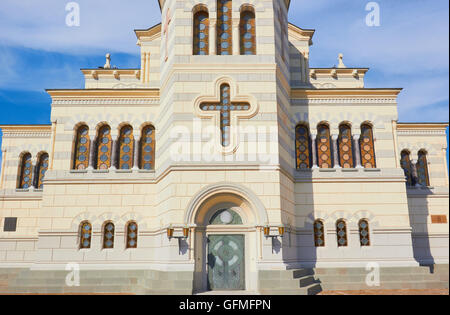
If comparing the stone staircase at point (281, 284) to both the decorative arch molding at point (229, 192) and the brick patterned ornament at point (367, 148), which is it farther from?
the brick patterned ornament at point (367, 148)

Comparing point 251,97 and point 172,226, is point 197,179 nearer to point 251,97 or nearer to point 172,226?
point 172,226

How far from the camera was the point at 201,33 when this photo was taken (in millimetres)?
17656

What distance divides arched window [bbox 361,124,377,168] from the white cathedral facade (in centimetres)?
6

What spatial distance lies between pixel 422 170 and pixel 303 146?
888cm

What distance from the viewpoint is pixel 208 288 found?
15.1m

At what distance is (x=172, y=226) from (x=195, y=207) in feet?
3.77

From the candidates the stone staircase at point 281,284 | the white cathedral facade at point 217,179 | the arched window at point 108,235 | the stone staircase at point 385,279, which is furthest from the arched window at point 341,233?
the arched window at point 108,235

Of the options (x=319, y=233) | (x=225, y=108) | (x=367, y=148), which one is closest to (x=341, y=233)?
(x=319, y=233)

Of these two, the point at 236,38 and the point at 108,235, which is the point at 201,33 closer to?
the point at 236,38

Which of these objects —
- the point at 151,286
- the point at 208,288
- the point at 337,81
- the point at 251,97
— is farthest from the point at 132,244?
the point at 337,81

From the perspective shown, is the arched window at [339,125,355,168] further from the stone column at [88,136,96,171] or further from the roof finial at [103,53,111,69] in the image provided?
the roof finial at [103,53,111,69]

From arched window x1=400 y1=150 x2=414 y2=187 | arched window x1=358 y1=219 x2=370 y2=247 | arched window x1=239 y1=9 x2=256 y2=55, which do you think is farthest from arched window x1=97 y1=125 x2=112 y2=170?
arched window x1=400 y1=150 x2=414 y2=187

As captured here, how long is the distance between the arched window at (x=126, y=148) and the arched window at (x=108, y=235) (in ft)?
9.22

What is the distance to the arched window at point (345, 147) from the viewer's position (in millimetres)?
19000
